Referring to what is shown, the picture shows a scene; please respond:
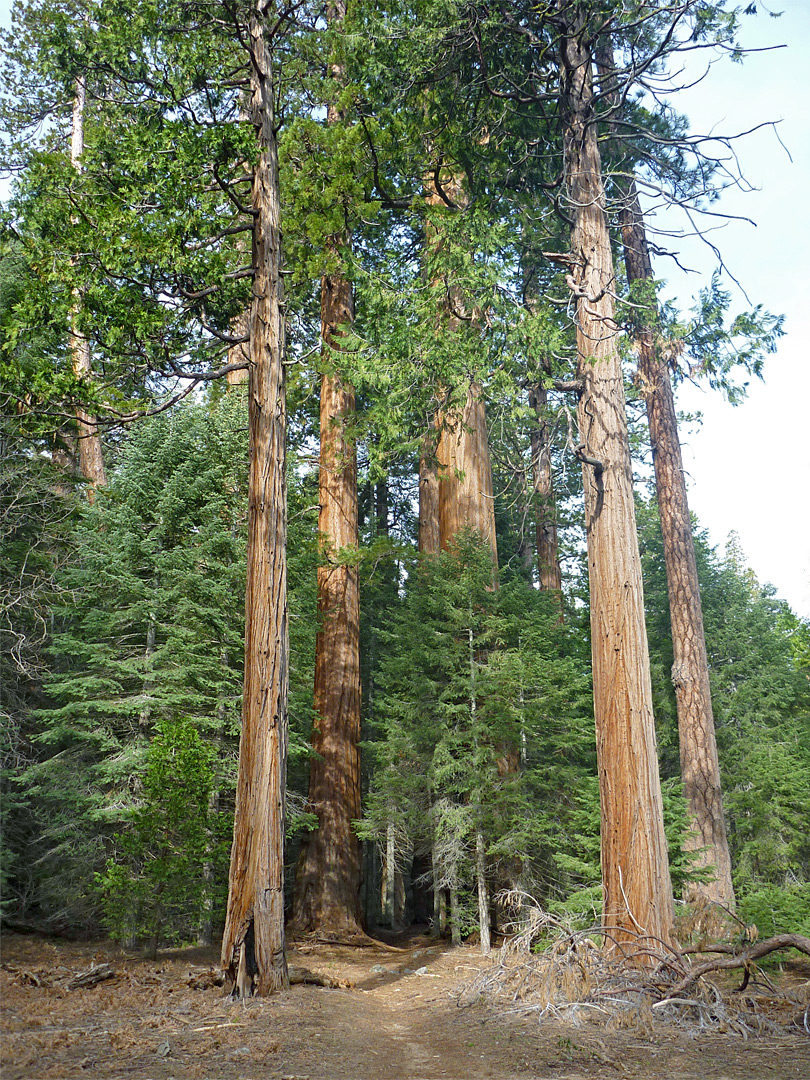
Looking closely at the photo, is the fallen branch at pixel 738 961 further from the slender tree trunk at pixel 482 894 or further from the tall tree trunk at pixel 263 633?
the slender tree trunk at pixel 482 894

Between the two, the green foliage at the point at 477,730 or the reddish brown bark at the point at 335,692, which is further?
the reddish brown bark at the point at 335,692

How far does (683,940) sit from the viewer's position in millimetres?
6965

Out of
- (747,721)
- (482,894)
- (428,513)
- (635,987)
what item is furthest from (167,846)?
(747,721)

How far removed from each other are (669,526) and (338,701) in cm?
640

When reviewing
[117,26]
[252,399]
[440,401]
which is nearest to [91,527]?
[252,399]

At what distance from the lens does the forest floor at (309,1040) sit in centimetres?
409

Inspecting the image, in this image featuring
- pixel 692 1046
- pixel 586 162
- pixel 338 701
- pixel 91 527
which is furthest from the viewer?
pixel 338 701

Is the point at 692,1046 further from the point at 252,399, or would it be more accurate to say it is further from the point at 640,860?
the point at 252,399

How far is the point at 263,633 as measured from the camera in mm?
7238

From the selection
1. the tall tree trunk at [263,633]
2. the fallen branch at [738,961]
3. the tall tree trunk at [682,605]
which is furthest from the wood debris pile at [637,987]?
the tall tree trunk at [682,605]

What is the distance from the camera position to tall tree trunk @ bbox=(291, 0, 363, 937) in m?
11.7

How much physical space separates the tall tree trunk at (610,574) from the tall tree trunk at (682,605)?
1243 mm

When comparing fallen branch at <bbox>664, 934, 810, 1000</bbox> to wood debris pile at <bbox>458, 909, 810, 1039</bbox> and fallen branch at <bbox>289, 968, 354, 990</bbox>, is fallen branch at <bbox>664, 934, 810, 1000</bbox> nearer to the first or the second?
wood debris pile at <bbox>458, 909, 810, 1039</bbox>

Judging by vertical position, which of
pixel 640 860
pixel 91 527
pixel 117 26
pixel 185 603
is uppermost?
pixel 117 26
